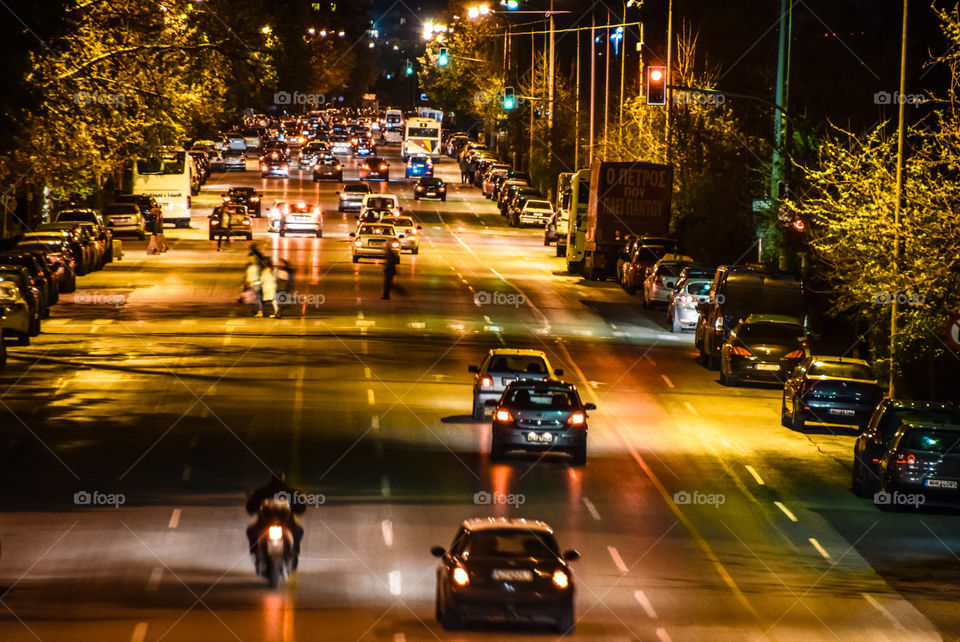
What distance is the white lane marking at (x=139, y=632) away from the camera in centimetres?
1447

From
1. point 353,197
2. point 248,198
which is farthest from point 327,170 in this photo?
point 248,198

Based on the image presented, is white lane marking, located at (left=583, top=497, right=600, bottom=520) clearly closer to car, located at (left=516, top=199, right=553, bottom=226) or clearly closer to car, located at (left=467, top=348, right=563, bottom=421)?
car, located at (left=467, top=348, right=563, bottom=421)

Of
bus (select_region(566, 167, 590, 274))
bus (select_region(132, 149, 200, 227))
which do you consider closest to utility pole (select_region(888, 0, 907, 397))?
bus (select_region(566, 167, 590, 274))

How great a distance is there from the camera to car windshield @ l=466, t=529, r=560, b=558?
48.4 ft

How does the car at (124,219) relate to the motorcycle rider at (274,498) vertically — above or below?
below

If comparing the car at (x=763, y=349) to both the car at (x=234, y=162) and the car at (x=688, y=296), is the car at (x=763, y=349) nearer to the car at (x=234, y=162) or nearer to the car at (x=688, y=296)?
the car at (x=688, y=296)

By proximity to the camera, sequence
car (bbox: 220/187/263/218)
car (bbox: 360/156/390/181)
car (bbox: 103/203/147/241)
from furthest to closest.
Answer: car (bbox: 360/156/390/181), car (bbox: 220/187/263/218), car (bbox: 103/203/147/241)

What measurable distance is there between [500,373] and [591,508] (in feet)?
23.0

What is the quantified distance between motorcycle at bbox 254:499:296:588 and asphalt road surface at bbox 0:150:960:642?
26cm

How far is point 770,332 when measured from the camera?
35125 millimetres

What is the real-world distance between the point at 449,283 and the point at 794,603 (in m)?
36.8

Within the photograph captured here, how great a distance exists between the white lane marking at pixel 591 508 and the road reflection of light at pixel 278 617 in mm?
5855

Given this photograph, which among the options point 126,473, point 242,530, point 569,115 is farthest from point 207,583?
point 569,115

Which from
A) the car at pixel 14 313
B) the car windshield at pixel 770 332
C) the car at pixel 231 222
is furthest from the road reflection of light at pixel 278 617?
the car at pixel 231 222
